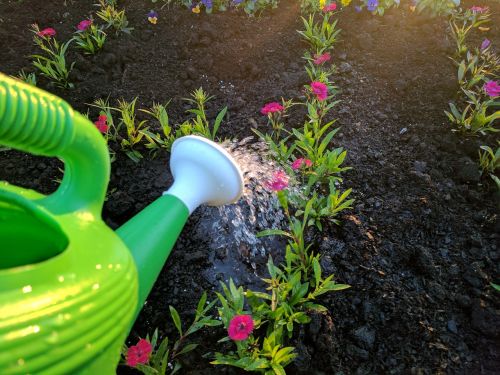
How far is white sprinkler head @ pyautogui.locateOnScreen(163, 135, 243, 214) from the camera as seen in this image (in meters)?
1.03

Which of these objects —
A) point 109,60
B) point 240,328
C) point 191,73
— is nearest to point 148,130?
point 191,73

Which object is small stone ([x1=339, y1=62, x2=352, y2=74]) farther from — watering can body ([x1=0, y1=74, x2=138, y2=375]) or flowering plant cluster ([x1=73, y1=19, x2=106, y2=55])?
watering can body ([x1=0, y1=74, x2=138, y2=375])

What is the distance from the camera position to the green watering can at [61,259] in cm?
58

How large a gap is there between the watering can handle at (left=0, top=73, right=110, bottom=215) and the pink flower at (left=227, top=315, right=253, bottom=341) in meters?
0.38

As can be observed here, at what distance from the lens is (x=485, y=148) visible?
5.04 feet

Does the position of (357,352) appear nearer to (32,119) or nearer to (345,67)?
(32,119)

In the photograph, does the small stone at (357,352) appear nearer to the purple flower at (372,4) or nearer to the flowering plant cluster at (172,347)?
the flowering plant cluster at (172,347)

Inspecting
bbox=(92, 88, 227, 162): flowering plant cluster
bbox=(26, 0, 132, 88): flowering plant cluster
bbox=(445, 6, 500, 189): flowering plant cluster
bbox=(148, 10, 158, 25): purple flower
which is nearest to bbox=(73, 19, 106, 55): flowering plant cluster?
bbox=(26, 0, 132, 88): flowering plant cluster

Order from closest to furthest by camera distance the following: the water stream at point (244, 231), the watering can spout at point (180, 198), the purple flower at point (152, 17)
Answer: the watering can spout at point (180, 198) → the water stream at point (244, 231) → the purple flower at point (152, 17)

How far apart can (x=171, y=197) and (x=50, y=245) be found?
35 centimetres

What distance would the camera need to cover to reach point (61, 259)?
0.65 metres

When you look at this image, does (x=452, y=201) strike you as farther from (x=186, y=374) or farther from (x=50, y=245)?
(x=50, y=245)

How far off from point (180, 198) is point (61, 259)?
1.34 feet

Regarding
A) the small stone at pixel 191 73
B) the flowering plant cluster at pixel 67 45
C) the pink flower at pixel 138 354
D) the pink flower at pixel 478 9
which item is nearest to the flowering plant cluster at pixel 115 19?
the flowering plant cluster at pixel 67 45
